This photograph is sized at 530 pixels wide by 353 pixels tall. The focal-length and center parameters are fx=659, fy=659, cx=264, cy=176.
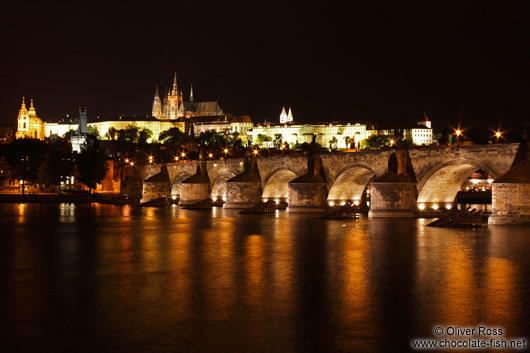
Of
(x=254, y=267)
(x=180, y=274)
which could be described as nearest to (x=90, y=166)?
(x=254, y=267)

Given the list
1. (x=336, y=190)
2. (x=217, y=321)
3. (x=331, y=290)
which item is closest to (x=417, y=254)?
(x=331, y=290)

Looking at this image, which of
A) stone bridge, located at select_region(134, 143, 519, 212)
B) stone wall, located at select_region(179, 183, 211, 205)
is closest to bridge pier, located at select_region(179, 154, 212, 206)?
stone wall, located at select_region(179, 183, 211, 205)

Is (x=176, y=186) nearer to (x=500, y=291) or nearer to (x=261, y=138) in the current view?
(x=500, y=291)

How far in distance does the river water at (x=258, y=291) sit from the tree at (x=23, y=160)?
5666cm

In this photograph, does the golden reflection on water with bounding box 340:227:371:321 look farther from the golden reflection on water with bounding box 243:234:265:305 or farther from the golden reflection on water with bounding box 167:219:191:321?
the golden reflection on water with bounding box 167:219:191:321

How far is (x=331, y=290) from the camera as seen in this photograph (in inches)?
576

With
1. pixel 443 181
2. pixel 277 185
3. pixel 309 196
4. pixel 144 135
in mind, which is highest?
pixel 144 135

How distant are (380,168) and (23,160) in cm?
5503

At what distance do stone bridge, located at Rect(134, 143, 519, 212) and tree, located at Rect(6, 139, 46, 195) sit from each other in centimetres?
2916

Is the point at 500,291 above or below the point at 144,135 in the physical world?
below

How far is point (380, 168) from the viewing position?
41.5 metres

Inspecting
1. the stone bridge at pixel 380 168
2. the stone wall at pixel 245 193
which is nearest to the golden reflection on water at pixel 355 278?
the stone bridge at pixel 380 168

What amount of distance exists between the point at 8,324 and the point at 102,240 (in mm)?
16012

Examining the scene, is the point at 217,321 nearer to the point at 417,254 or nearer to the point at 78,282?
the point at 78,282
